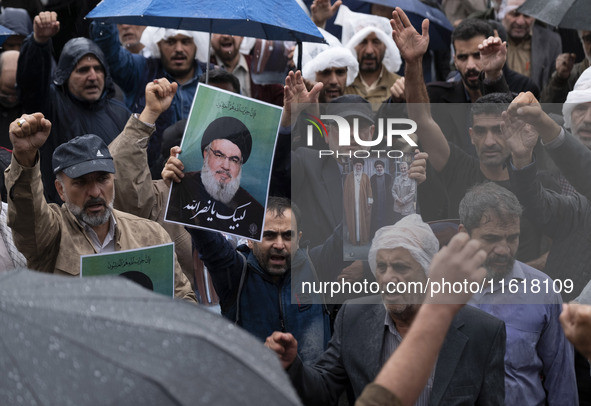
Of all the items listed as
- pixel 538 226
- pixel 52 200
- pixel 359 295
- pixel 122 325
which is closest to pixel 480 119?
pixel 538 226

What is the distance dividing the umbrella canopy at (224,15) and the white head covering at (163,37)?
4.37ft

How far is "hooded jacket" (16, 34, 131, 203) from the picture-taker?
596 cm

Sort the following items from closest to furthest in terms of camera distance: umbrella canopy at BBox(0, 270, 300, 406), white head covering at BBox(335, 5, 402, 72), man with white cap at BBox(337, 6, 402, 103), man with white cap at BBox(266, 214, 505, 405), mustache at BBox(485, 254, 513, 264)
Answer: umbrella canopy at BBox(0, 270, 300, 406), man with white cap at BBox(266, 214, 505, 405), mustache at BBox(485, 254, 513, 264), man with white cap at BBox(337, 6, 402, 103), white head covering at BBox(335, 5, 402, 72)

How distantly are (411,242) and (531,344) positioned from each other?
0.79 m

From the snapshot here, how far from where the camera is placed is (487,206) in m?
4.60

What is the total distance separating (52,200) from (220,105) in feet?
5.82

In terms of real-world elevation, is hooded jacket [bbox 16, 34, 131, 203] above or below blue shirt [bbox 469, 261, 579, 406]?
above

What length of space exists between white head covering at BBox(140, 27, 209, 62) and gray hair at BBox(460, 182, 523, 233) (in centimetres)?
329

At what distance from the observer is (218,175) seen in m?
4.62

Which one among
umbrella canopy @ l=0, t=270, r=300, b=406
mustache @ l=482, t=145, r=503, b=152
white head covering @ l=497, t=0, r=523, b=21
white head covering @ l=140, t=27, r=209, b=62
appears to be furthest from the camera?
white head covering @ l=497, t=0, r=523, b=21

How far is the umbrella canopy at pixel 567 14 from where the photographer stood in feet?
20.7

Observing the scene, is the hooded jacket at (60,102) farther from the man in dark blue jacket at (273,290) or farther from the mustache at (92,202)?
the man in dark blue jacket at (273,290)

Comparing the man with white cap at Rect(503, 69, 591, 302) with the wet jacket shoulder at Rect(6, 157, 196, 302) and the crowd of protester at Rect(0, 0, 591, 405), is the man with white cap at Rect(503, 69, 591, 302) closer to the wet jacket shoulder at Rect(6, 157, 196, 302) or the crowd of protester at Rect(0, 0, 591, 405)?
the crowd of protester at Rect(0, 0, 591, 405)

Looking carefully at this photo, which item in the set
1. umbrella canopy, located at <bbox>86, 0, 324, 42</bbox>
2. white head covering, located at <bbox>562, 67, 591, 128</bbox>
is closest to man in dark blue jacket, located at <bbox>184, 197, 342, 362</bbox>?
umbrella canopy, located at <bbox>86, 0, 324, 42</bbox>
